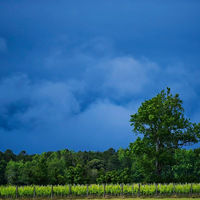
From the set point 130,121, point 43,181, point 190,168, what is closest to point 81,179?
point 43,181

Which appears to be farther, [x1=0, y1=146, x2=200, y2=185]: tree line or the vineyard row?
[x1=0, y1=146, x2=200, y2=185]: tree line

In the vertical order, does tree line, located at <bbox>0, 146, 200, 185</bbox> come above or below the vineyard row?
above

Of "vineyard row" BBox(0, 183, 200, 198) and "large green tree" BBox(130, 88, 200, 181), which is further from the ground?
"large green tree" BBox(130, 88, 200, 181)

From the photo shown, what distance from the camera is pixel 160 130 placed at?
3500 cm

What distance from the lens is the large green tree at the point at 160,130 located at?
35125 mm

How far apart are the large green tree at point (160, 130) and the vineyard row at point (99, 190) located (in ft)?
16.5

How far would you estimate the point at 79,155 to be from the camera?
7612 cm

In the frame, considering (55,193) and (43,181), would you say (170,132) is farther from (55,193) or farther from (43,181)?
(43,181)

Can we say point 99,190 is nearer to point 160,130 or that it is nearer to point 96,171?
point 160,130

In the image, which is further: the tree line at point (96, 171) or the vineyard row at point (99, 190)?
the tree line at point (96, 171)

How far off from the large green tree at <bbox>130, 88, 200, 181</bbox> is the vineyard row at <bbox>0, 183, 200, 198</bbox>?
504 cm

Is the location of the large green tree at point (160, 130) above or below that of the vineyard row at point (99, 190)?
above

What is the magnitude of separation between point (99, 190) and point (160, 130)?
11.1 m

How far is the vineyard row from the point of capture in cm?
2794
